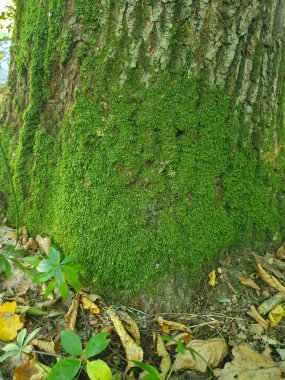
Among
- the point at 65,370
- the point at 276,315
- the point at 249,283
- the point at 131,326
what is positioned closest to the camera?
the point at 65,370

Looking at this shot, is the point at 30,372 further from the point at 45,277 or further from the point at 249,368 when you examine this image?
the point at 249,368

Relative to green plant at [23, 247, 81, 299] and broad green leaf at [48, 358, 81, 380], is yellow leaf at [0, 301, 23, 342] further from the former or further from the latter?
broad green leaf at [48, 358, 81, 380]

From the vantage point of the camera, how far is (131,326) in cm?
178

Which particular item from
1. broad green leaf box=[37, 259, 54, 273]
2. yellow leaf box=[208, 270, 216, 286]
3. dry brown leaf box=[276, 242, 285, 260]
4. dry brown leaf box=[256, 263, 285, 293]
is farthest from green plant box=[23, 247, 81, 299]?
dry brown leaf box=[276, 242, 285, 260]

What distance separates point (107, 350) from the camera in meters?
1.68

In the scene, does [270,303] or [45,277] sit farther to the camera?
[270,303]

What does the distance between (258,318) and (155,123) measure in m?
1.20

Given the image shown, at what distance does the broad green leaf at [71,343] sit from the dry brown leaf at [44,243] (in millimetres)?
777

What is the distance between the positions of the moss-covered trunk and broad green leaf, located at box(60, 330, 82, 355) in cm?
50

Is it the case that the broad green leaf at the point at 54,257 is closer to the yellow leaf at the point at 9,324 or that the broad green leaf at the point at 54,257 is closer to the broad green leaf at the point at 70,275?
the broad green leaf at the point at 70,275

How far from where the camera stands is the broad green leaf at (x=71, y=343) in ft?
4.69

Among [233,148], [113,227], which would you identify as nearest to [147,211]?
[113,227]

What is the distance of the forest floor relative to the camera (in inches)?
64.2

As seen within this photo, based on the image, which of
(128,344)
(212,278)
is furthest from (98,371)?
(212,278)
